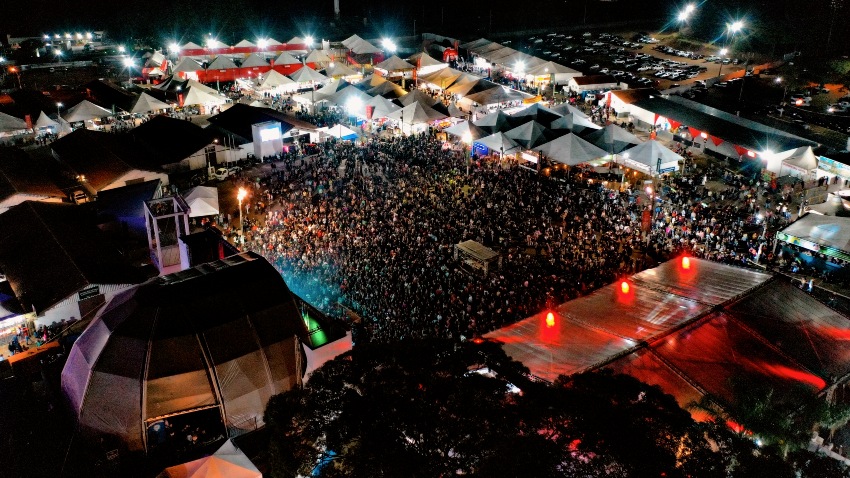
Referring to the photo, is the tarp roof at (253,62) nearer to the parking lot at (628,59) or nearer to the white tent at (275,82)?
the white tent at (275,82)

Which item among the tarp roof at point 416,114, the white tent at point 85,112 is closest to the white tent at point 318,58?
the white tent at point 85,112

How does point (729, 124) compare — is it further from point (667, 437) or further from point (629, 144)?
point (667, 437)

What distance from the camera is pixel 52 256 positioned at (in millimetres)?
13305

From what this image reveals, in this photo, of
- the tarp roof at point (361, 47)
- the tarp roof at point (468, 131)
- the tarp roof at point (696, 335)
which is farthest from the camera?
the tarp roof at point (361, 47)

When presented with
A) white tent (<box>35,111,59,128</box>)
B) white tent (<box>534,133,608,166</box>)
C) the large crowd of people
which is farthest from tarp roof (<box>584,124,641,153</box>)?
white tent (<box>35,111,59,128</box>)

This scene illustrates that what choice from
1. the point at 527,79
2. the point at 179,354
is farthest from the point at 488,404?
the point at 527,79

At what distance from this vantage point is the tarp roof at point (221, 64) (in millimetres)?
35938

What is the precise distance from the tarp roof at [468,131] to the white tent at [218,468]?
16430 millimetres

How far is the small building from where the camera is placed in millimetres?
31594

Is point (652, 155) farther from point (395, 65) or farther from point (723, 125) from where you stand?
point (395, 65)

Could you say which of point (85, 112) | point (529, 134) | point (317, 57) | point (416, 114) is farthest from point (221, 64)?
point (529, 134)

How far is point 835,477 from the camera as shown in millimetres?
6246

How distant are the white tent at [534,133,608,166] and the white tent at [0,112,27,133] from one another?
2074cm

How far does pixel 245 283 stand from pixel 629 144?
15.3 metres
